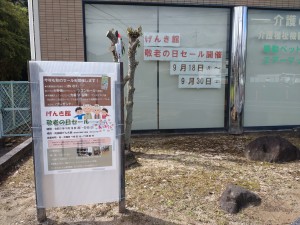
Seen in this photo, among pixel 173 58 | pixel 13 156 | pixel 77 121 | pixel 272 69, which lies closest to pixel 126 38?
pixel 173 58

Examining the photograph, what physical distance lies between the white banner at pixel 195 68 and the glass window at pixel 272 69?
2.54 feet

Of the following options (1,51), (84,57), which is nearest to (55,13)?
(84,57)

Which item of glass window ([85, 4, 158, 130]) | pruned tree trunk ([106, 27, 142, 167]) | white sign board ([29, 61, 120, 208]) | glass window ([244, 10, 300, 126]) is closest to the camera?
white sign board ([29, 61, 120, 208])

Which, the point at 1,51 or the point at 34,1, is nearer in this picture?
the point at 34,1

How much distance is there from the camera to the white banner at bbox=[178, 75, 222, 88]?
23.3 ft

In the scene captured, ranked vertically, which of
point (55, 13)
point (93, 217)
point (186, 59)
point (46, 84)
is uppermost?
point (55, 13)

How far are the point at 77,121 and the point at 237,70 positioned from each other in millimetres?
4914

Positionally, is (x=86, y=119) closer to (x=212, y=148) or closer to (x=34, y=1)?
(x=212, y=148)

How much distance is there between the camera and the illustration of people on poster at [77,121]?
3.01 m

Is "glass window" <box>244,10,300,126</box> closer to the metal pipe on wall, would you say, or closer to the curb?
the metal pipe on wall

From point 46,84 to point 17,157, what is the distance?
306 cm

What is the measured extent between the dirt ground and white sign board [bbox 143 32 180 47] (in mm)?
2401

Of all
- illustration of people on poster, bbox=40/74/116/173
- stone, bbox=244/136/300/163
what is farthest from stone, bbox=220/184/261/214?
stone, bbox=244/136/300/163

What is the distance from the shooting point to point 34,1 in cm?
619
